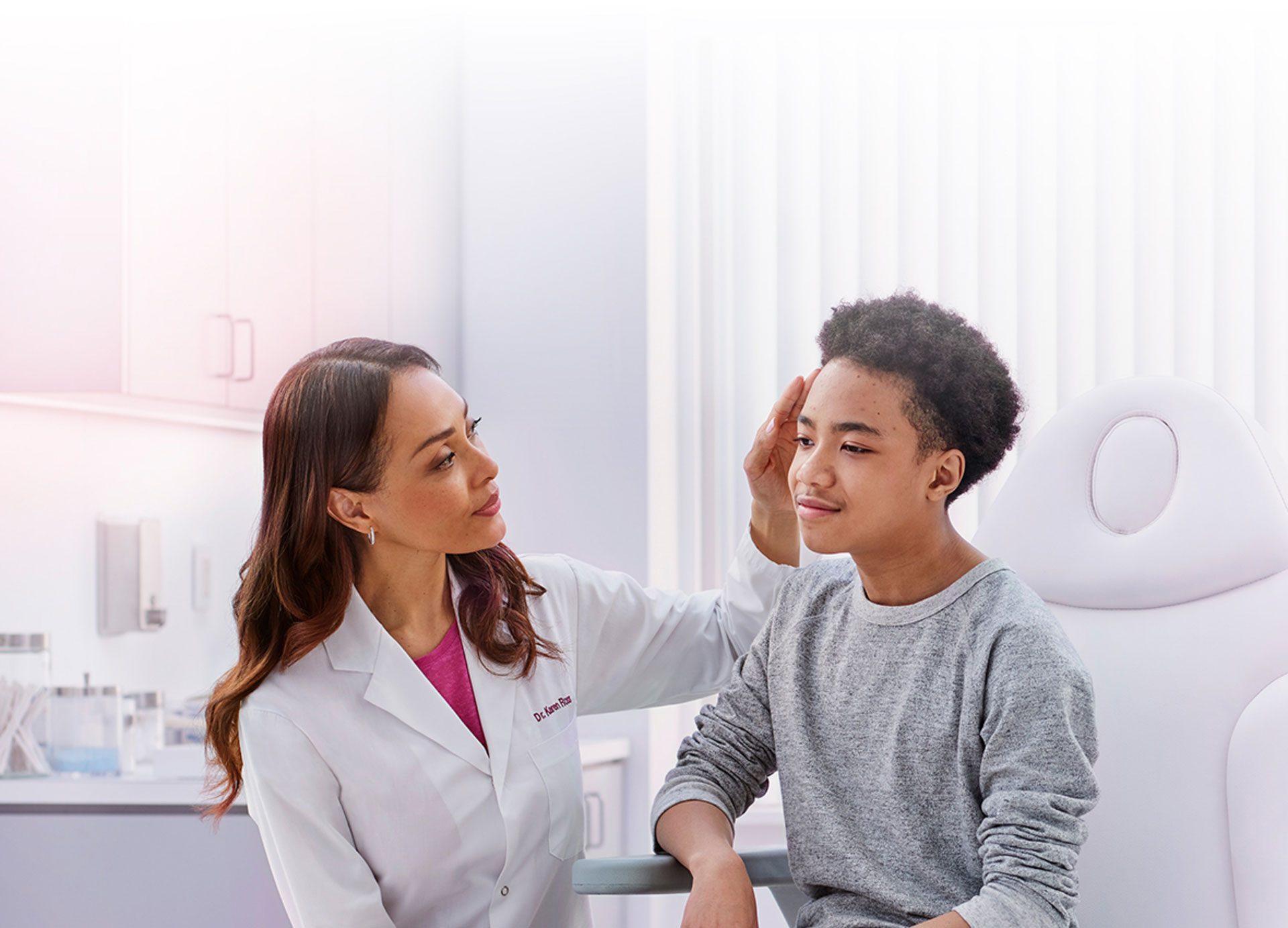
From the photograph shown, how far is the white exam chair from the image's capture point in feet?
3.62

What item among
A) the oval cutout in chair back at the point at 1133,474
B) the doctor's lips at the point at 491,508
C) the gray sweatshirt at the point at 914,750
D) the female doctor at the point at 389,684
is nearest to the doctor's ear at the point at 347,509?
the female doctor at the point at 389,684

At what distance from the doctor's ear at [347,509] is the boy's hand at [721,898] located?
51cm

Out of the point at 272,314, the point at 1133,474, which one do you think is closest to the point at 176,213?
the point at 272,314

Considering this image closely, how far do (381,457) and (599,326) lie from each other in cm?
98

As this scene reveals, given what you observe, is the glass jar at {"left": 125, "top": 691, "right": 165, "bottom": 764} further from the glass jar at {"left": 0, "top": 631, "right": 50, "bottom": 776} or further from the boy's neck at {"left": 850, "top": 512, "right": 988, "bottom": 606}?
the boy's neck at {"left": 850, "top": 512, "right": 988, "bottom": 606}

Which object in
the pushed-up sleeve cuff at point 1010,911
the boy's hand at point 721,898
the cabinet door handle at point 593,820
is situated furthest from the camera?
the cabinet door handle at point 593,820

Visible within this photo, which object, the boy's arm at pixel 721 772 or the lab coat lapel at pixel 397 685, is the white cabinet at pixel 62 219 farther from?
the boy's arm at pixel 721 772

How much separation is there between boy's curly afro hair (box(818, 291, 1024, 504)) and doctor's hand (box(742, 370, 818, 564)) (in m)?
0.26

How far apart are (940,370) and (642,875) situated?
0.57m

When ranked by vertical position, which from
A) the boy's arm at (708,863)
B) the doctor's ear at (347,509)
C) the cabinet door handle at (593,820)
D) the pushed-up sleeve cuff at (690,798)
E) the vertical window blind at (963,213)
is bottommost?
the cabinet door handle at (593,820)

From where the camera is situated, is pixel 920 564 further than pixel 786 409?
No

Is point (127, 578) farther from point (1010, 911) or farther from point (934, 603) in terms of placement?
point (1010, 911)

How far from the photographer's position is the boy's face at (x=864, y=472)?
104 cm

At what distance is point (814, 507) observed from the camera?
107 centimetres
